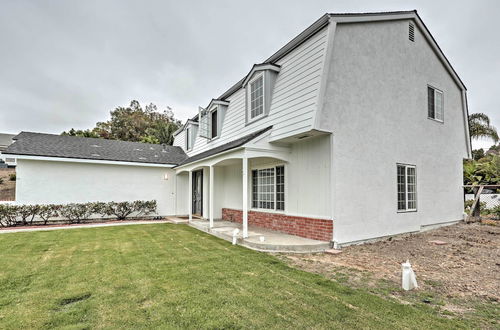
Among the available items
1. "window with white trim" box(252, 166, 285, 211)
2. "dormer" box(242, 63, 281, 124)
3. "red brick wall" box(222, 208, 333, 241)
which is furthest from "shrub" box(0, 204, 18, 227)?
"dormer" box(242, 63, 281, 124)

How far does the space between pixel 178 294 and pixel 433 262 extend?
5.55 meters

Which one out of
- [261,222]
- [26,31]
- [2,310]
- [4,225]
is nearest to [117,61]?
[26,31]

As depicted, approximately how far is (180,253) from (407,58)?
31.2 feet

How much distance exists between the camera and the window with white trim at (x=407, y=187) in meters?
8.66

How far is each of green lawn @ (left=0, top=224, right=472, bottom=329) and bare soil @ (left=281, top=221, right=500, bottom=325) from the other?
1.86 ft

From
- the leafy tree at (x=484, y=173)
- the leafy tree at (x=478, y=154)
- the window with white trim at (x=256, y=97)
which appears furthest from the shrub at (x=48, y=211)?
the leafy tree at (x=478, y=154)

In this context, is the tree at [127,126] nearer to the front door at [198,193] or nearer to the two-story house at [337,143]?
the front door at [198,193]

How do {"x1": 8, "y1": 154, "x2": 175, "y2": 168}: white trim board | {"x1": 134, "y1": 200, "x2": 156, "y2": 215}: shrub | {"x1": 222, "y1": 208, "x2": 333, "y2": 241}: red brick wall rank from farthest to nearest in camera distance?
1. {"x1": 134, "y1": 200, "x2": 156, "y2": 215}: shrub
2. {"x1": 8, "y1": 154, "x2": 175, "y2": 168}: white trim board
3. {"x1": 222, "y1": 208, "x2": 333, "y2": 241}: red brick wall

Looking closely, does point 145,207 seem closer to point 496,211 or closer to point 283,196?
point 283,196

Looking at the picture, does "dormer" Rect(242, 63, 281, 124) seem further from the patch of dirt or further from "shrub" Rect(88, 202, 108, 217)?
"shrub" Rect(88, 202, 108, 217)

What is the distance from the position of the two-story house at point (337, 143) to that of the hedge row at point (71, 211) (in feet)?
2.36

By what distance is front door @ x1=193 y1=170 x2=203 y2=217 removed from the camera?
14.2m

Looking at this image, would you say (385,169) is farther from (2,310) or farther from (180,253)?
(2,310)

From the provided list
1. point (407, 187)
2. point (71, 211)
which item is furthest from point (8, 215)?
point (407, 187)
